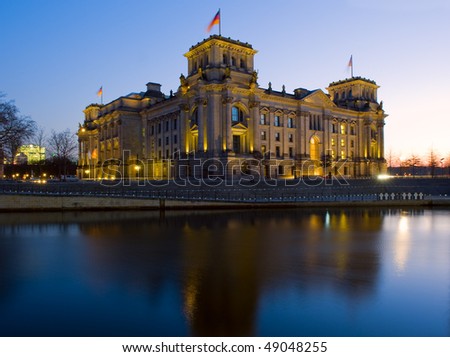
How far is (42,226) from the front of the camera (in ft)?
95.8

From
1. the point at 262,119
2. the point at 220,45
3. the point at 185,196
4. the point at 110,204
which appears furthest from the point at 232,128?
the point at 110,204

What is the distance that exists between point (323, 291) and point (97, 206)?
3529cm

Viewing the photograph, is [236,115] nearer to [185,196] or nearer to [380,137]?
Result: [185,196]

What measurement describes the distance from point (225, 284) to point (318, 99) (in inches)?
3029

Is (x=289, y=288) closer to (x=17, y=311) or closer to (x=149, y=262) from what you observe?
(x=149, y=262)

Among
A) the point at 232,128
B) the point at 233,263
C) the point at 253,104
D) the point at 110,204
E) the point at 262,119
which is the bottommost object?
the point at 233,263

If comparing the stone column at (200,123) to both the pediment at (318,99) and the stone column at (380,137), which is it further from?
the stone column at (380,137)

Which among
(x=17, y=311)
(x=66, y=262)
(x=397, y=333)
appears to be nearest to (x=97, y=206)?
(x=66, y=262)

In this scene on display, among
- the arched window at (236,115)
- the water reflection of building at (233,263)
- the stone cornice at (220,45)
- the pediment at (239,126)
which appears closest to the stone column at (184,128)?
the arched window at (236,115)

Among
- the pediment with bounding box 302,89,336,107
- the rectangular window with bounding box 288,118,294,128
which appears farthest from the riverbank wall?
the pediment with bounding box 302,89,336,107

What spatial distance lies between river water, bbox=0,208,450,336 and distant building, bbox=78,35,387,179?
44.1 m

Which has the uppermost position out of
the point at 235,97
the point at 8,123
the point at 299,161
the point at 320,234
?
the point at 235,97

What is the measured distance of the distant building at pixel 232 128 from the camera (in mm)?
66438

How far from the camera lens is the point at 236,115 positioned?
68.9 m
